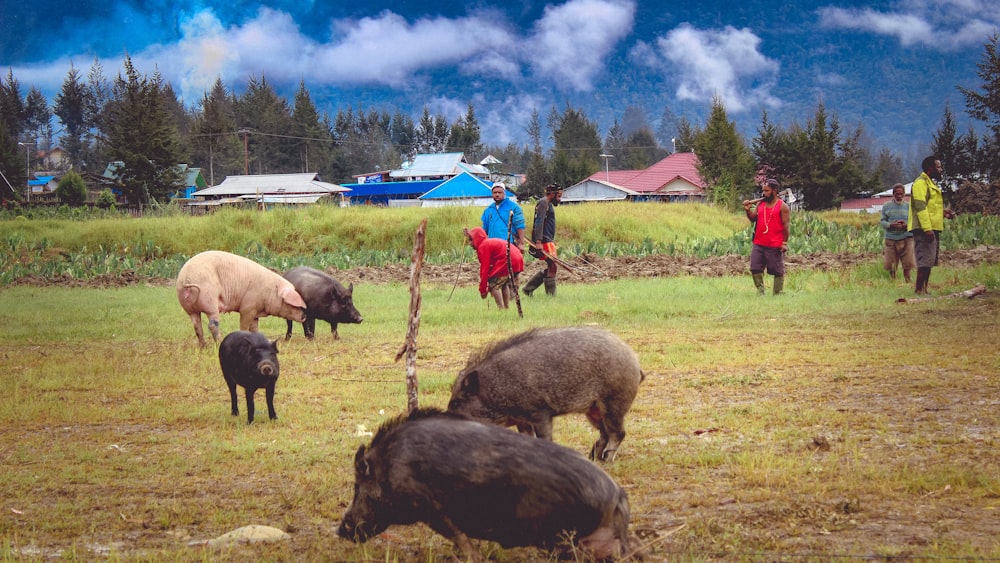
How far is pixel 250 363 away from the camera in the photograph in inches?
277

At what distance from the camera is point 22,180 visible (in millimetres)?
43906

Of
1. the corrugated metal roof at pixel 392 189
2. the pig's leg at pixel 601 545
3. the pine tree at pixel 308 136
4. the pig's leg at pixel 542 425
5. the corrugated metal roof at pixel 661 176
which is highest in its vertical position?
the pine tree at pixel 308 136

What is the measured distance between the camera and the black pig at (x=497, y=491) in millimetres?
3760

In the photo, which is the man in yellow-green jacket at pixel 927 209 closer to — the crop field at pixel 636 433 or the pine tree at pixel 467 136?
the crop field at pixel 636 433

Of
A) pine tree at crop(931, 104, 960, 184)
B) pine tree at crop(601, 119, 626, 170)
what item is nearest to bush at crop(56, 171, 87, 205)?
pine tree at crop(931, 104, 960, 184)

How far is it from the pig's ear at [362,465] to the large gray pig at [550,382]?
114cm

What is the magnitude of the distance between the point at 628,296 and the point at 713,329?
3.87m

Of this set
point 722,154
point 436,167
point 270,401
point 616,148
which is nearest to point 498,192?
point 270,401

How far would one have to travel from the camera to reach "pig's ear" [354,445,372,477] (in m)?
4.12

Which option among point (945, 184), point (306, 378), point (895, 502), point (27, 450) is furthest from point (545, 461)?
point (945, 184)

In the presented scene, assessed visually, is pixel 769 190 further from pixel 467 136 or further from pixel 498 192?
pixel 467 136

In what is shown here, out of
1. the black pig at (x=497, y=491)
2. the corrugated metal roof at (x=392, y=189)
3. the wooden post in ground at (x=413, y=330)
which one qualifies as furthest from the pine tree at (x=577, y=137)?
the black pig at (x=497, y=491)

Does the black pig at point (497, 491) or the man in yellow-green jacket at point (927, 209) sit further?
the man in yellow-green jacket at point (927, 209)

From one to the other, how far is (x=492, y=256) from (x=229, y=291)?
3690mm
